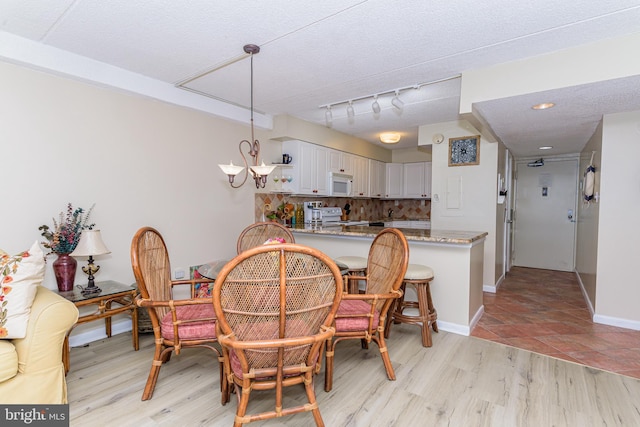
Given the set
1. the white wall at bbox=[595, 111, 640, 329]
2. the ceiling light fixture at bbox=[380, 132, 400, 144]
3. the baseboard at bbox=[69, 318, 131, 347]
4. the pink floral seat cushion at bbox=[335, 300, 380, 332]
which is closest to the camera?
the pink floral seat cushion at bbox=[335, 300, 380, 332]

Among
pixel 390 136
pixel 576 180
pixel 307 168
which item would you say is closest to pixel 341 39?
pixel 307 168

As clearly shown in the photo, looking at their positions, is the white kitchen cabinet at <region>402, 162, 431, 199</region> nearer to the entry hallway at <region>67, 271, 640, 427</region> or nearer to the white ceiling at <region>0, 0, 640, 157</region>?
the white ceiling at <region>0, 0, 640, 157</region>

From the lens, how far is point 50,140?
255cm

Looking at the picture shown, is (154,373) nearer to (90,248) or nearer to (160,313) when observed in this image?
(160,313)

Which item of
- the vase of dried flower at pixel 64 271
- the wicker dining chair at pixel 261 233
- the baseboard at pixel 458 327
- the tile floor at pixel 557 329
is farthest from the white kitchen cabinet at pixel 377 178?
the vase of dried flower at pixel 64 271

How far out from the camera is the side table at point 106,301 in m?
2.35

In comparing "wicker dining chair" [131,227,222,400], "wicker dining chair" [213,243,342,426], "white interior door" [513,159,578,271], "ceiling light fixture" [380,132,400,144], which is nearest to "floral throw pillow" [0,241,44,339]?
"wicker dining chair" [131,227,222,400]

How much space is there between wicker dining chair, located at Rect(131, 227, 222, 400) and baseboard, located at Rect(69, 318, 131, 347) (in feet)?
3.91

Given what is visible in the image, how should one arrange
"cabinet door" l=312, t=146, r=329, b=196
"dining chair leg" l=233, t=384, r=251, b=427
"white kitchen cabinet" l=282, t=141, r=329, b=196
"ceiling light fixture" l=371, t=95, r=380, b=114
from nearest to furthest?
1. "dining chair leg" l=233, t=384, r=251, b=427
2. "ceiling light fixture" l=371, t=95, r=380, b=114
3. "white kitchen cabinet" l=282, t=141, r=329, b=196
4. "cabinet door" l=312, t=146, r=329, b=196

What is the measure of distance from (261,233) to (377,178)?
11.6 ft

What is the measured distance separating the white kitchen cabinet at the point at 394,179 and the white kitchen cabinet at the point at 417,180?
8 centimetres

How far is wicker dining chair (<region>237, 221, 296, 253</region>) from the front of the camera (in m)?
3.25

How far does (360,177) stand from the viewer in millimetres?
5789

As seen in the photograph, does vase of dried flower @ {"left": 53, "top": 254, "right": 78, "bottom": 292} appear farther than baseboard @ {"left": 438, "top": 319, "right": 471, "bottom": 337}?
No
